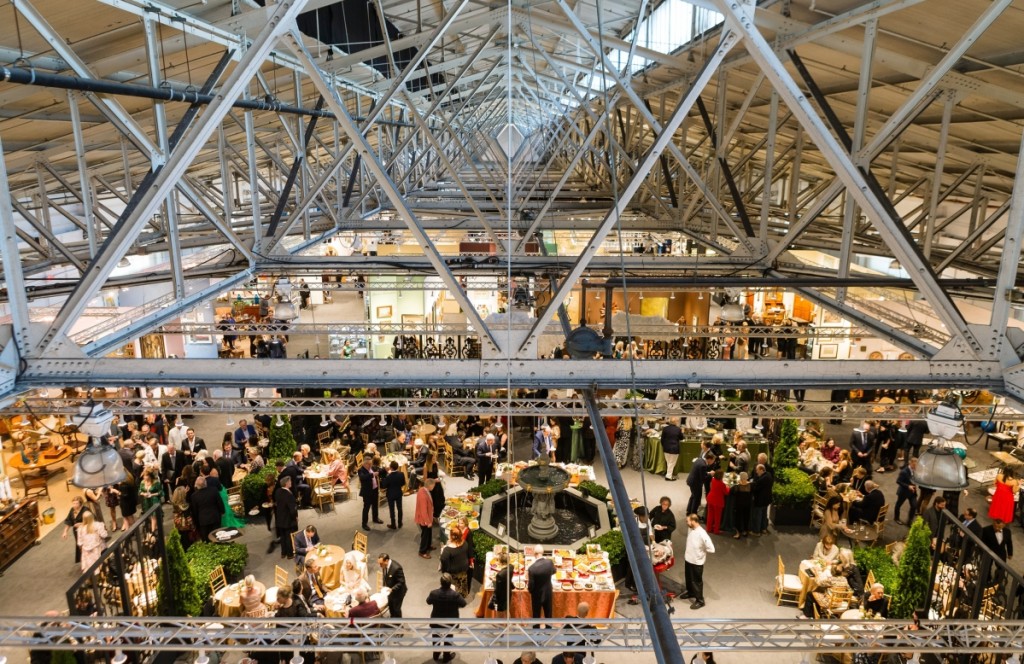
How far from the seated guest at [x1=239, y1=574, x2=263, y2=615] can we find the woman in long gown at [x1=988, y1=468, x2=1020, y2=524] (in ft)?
35.3

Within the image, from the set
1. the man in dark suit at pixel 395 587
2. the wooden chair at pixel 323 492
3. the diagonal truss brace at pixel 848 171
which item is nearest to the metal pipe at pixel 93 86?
the diagonal truss brace at pixel 848 171

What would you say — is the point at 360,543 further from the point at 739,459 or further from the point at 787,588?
the point at 739,459

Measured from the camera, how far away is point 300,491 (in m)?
11.1

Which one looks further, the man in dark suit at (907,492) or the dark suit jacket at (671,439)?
the dark suit jacket at (671,439)

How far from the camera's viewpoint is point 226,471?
11312mm

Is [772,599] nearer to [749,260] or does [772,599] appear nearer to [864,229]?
[749,260]

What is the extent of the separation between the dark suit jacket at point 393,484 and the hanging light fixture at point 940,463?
710 centimetres

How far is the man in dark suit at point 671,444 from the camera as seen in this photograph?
12.5 m

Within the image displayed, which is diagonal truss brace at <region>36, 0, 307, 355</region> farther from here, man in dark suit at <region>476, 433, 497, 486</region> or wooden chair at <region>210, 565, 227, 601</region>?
man in dark suit at <region>476, 433, 497, 486</region>

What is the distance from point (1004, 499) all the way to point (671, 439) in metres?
5.06

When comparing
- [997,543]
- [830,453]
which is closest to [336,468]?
[830,453]

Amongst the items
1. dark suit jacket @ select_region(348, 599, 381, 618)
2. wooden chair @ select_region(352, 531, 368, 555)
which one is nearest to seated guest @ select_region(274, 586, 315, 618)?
dark suit jacket @ select_region(348, 599, 381, 618)

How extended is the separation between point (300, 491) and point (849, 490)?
873cm

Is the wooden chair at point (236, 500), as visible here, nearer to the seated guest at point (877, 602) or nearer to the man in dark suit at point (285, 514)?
the man in dark suit at point (285, 514)
